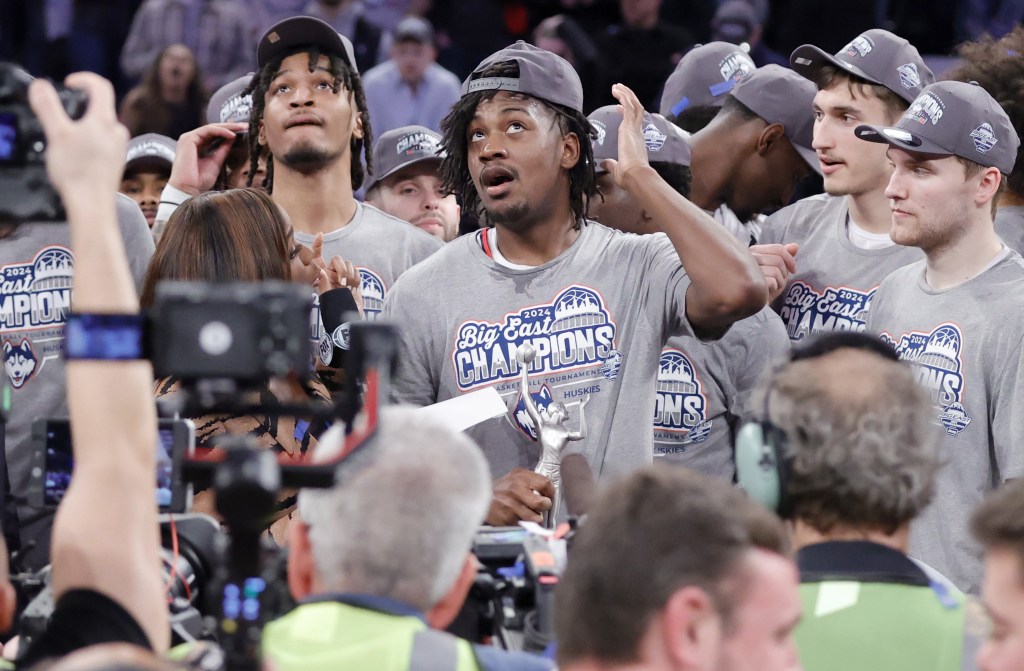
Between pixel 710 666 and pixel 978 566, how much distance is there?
211 centimetres

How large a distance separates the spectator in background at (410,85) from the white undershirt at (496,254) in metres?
4.35

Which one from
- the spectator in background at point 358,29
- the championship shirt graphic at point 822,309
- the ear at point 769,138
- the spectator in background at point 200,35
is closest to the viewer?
the championship shirt graphic at point 822,309

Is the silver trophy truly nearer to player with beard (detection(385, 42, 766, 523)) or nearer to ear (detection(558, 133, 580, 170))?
player with beard (detection(385, 42, 766, 523))

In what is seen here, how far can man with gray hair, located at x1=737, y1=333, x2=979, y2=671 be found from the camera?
2.20 m

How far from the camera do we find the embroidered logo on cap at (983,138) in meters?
3.85

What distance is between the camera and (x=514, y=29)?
9453 millimetres

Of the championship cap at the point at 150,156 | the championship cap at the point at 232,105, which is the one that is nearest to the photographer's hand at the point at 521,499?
the championship cap at the point at 232,105

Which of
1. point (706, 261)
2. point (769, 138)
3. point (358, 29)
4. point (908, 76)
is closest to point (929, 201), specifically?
point (706, 261)

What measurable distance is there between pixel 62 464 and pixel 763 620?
4.36 ft

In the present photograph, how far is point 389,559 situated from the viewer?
6.30ft

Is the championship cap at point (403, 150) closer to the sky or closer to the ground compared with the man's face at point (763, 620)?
closer to the sky

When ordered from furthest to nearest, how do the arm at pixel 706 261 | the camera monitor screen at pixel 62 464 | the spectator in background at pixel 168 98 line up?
the spectator in background at pixel 168 98 < the arm at pixel 706 261 < the camera monitor screen at pixel 62 464

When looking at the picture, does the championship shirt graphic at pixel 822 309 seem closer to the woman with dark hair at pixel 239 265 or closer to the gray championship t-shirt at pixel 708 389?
the gray championship t-shirt at pixel 708 389

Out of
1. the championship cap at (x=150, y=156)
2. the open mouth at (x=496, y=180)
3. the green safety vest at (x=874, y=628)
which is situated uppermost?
the championship cap at (x=150, y=156)
